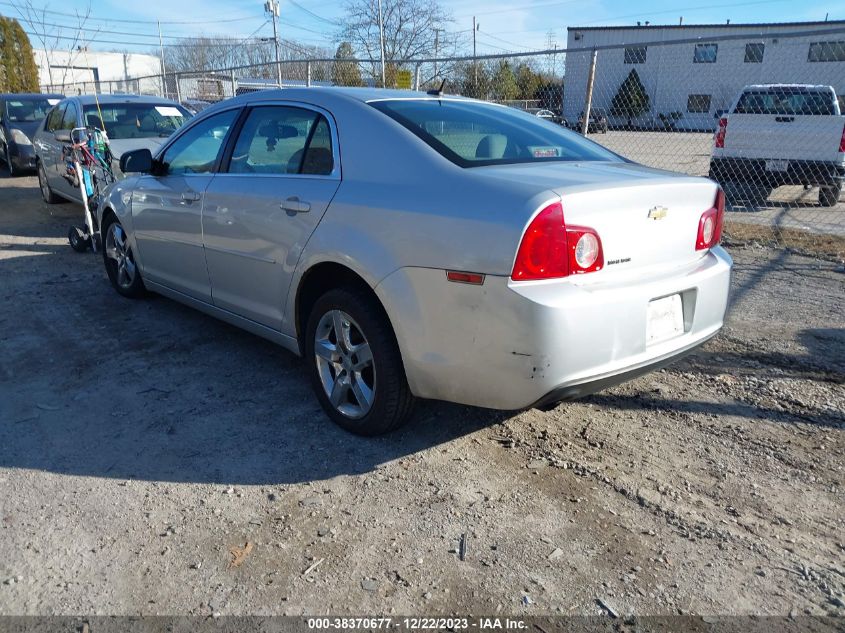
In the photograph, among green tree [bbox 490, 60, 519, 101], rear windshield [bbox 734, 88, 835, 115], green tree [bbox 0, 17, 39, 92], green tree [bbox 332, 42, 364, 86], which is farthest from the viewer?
green tree [bbox 0, 17, 39, 92]

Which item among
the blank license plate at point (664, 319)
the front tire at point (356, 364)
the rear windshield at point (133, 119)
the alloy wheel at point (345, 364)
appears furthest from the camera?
the rear windshield at point (133, 119)

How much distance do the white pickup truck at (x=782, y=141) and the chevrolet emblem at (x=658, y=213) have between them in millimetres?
8801

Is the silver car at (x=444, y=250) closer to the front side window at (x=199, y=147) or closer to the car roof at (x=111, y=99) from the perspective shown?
the front side window at (x=199, y=147)

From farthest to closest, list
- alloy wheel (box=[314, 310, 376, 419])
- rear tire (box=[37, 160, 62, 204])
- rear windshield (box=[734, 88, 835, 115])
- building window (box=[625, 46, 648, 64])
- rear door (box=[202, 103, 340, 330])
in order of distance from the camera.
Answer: building window (box=[625, 46, 648, 64]) → rear windshield (box=[734, 88, 835, 115]) → rear tire (box=[37, 160, 62, 204]) → rear door (box=[202, 103, 340, 330]) → alloy wheel (box=[314, 310, 376, 419])

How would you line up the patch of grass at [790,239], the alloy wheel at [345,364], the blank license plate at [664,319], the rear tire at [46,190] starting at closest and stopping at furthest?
1. the blank license plate at [664,319]
2. the alloy wheel at [345,364]
3. the patch of grass at [790,239]
4. the rear tire at [46,190]

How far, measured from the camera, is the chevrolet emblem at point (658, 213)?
2900 millimetres

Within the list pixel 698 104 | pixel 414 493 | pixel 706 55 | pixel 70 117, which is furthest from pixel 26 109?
pixel 706 55

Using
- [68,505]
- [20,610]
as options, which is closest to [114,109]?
[68,505]


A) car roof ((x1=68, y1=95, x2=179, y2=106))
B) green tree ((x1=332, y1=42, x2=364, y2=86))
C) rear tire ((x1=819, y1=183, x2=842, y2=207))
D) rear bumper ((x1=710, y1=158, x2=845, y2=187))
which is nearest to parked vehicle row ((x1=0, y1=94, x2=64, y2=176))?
car roof ((x1=68, y1=95, x2=179, y2=106))

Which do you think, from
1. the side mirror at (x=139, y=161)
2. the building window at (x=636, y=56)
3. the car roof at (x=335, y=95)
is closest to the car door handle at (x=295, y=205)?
the car roof at (x=335, y=95)

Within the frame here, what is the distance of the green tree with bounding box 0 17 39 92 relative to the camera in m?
26.5

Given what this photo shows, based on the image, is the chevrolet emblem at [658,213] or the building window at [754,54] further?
the building window at [754,54]

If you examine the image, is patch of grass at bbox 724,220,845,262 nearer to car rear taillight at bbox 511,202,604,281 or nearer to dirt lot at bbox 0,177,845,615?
dirt lot at bbox 0,177,845,615

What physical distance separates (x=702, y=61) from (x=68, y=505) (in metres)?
42.9
